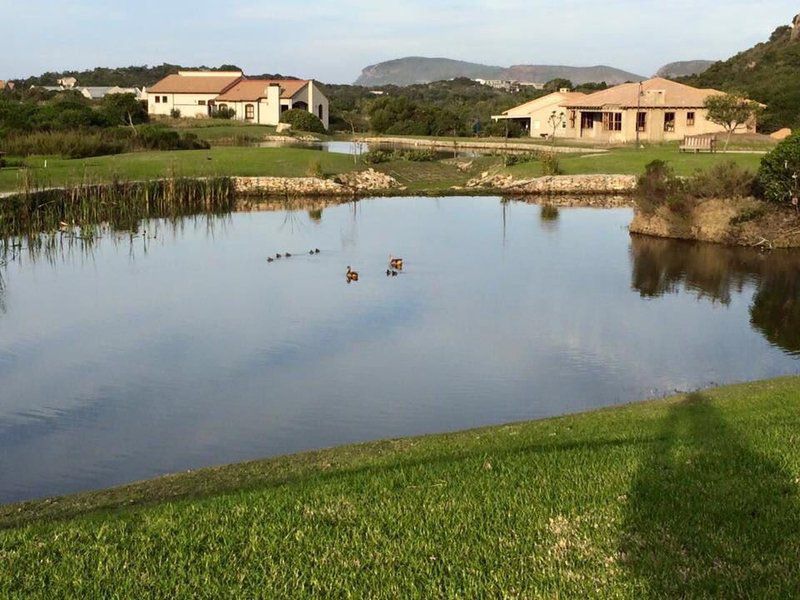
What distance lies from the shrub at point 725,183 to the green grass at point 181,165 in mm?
18928

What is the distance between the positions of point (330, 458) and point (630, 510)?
373cm

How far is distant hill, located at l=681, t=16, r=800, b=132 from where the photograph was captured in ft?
206

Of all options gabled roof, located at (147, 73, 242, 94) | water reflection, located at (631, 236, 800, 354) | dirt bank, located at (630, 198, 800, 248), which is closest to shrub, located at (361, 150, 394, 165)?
dirt bank, located at (630, 198, 800, 248)

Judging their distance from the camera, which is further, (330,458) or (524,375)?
(524,375)

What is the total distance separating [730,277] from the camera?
22.5m

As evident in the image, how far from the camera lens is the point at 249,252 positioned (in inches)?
1017

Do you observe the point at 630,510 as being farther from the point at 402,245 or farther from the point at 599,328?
the point at 402,245

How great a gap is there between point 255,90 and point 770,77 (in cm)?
4259

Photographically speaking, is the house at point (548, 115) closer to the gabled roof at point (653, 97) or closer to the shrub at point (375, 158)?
the gabled roof at point (653, 97)

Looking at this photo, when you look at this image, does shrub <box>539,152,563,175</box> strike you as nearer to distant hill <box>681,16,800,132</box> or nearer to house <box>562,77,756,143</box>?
house <box>562,77,756,143</box>

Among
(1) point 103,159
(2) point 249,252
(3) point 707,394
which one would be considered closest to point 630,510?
(3) point 707,394

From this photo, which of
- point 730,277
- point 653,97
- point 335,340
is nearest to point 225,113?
point 653,97

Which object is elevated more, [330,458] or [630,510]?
[630,510]

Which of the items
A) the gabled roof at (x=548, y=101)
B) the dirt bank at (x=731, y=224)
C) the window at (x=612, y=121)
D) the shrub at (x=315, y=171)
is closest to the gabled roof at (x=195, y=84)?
the gabled roof at (x=548, y=101)
